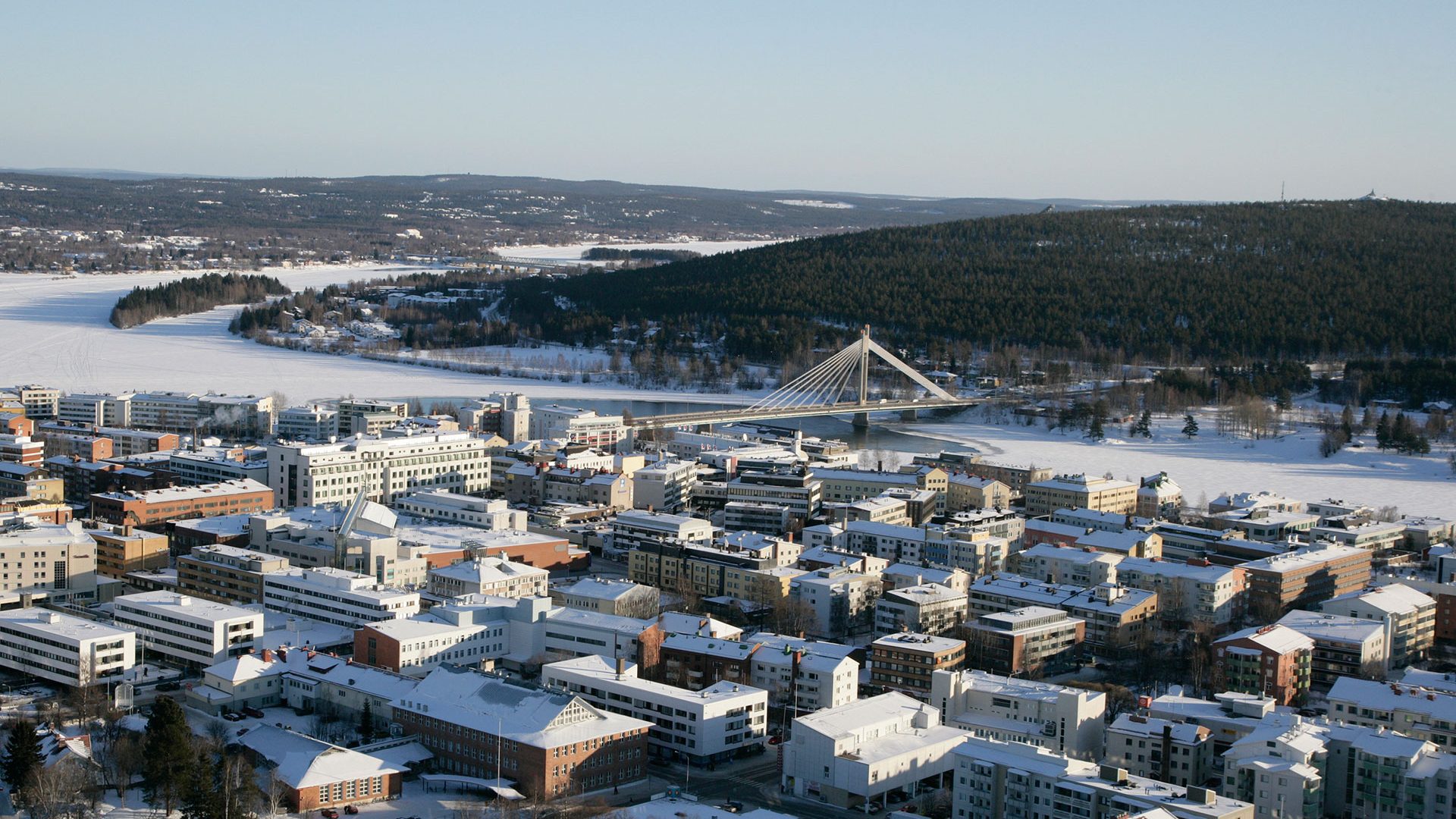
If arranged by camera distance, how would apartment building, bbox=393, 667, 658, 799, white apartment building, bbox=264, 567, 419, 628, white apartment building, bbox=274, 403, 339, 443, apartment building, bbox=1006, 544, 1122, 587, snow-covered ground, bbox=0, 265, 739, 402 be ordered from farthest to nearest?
1. snow-covered ground, bbox=0, 265, 739, 402
2. white apartment building, bbox=274, 403, 339, 443
3. apartment building, bbox=1006, 544, 1122, 587
4. white apartment building, bbox=264, 567, 419, 628
5. apartment building, bbox=393, 667, 658, 799

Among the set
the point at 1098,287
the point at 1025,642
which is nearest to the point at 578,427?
→ the point at 1025,642

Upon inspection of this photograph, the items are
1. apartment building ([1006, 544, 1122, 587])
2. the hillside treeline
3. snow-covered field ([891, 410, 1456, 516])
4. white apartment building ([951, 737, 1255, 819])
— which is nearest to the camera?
white apartment building ([951, 737, 1255, 819])

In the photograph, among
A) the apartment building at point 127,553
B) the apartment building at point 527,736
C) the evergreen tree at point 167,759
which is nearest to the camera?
the evergreen tree at point 167,759

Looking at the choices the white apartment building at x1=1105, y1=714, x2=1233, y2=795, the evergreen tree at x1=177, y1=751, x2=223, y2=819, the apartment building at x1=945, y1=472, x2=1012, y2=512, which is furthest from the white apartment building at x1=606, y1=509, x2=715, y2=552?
the evergreen tree at x1=177, y1=751, x2=223, y2=819

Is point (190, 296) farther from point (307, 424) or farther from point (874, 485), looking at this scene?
point (874, 485)

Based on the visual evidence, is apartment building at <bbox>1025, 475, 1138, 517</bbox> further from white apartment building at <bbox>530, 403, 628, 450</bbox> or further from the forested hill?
the forested hill

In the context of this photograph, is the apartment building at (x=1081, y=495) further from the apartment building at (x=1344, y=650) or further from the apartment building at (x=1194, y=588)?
the apartment building at (x=1344, y=650)

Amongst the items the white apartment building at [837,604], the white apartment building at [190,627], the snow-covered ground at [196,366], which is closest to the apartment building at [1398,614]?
the white apartment building at [837,604]
